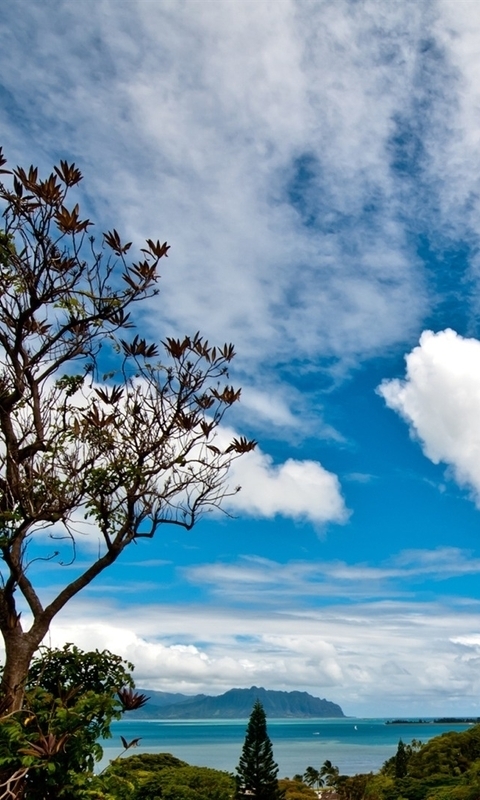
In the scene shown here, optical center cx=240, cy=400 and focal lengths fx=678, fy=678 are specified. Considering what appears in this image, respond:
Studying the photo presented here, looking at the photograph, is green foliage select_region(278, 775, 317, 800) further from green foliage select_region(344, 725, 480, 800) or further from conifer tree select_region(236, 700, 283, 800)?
conifer tree select_region(236, 700, 283, 800)

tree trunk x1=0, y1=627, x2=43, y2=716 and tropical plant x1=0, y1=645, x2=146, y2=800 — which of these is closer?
tropical plant x1=0, y1=645, x2=146, y2=800

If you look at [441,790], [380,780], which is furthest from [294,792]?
[441,790]

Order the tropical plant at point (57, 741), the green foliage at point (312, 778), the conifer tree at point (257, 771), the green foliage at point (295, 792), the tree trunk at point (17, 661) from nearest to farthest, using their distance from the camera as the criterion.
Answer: the tropical plant at point (57, 741)
the tree trunk at point (17, 661)
the conifer tree at point (257, 771)
the green foliage at point (295, 792)
the green foliage at point (312, 778)

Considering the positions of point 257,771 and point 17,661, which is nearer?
point 17,661

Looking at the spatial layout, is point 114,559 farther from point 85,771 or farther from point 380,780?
point 380,780

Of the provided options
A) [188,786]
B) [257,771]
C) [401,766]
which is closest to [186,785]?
[188,786]

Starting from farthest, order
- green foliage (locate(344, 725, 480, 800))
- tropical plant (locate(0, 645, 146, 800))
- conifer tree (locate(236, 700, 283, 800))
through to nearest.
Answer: conifer tree (locate(236, 700, 283, 800)) → green foliage (locate(344, 725, 480, 800)) → tropical plant (locate(0, 645, 146, 800))

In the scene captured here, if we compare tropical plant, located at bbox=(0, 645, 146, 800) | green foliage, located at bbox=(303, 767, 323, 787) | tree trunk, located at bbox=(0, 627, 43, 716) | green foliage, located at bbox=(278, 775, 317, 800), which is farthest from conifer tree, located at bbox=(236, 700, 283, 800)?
green foliage, located at bbox=(303, 767, 323, 787)

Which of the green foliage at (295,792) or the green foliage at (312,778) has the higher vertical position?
the green foliage at (295,792)

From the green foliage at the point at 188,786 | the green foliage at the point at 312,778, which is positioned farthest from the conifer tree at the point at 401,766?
the green foliage at the point at 312,778

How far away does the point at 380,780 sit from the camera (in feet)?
99.1

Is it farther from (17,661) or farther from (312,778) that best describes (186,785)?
(312,778)

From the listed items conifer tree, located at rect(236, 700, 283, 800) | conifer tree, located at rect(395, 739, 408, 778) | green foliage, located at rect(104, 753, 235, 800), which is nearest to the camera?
green foliage, located at rect(104, 753, 235, 800)

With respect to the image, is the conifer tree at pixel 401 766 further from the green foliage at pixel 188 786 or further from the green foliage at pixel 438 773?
the green foliage at pixel 188 786
